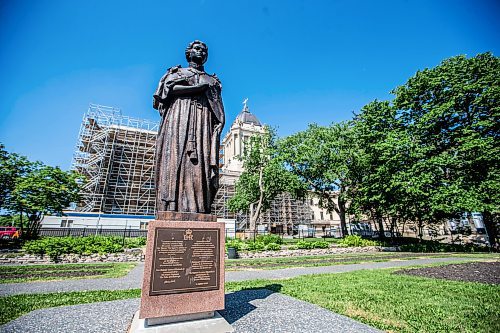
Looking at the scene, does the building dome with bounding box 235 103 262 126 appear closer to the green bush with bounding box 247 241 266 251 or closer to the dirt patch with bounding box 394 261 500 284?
the green bush with bounding box 247 241 266 251

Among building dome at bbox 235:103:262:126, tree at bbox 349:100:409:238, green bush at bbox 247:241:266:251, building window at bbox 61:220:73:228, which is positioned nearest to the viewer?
green bush at bbox 247:241:266:251

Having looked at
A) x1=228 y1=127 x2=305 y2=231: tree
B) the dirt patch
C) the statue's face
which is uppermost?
x1=228 y1=127 x2=305 y2=231: tree

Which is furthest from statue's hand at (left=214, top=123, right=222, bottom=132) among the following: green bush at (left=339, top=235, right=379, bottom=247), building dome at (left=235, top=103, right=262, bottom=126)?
building dome at (left=235, top=103, right=262, bottom=126)

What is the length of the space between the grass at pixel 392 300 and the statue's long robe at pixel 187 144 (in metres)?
3.58

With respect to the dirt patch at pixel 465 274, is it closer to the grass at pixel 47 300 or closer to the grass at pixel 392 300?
the grass at pixel 392 300

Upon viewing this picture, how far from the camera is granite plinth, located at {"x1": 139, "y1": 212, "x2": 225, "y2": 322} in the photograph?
3713mm

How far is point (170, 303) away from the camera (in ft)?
12.4

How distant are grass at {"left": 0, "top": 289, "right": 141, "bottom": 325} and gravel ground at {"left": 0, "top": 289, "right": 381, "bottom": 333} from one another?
0.43 m

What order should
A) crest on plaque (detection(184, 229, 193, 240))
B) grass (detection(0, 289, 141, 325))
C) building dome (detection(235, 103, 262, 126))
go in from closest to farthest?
crest on plaque (detection(184, 229, 193, 240)) < grass (detection(0, 289, 141, 325)) < building dome (detection(235, 103, 262, 126))

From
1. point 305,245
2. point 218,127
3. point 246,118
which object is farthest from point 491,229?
point 246,118

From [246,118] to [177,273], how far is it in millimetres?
71121

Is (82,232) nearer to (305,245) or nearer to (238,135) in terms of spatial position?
(305,245)

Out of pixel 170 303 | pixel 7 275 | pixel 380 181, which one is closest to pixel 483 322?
Result: pixel 170 303

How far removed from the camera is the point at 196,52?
5.29m
